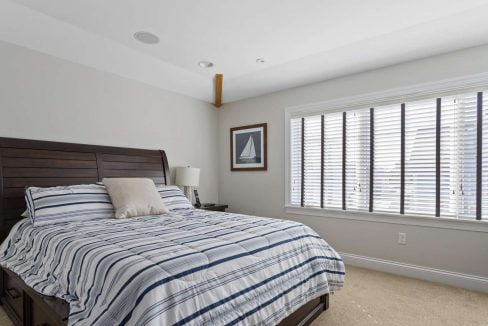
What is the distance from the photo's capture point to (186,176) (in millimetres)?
3811

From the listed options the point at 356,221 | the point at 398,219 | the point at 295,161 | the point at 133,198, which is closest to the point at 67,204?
the point at 133,198

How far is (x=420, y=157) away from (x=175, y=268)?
9.18 feet

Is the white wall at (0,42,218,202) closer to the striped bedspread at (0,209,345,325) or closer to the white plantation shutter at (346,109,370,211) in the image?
the striped bedspread at (0,209,345,325)

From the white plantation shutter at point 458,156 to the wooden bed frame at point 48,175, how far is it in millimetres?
1663

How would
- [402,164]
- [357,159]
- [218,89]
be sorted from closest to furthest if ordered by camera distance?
[402,164] → [357,159] → [218,89]

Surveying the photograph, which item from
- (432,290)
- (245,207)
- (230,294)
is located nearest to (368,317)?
(432,290)

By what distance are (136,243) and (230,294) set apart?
0.60 m

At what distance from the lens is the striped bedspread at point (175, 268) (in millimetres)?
1181

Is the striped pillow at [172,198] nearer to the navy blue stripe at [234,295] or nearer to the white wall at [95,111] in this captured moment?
the white wall at [95,111]

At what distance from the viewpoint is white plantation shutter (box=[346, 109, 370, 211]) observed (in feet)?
10.8

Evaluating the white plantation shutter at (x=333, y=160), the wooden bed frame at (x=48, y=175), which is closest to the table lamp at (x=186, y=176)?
the wooden bed frame at (x=48, y=175)

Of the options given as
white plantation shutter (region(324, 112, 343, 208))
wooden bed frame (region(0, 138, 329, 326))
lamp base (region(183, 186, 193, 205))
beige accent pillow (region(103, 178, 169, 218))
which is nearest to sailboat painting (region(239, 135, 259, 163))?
lamp base (region(183, 186, 193, 205))

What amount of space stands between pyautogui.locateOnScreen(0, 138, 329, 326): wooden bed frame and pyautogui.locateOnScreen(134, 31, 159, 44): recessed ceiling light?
4.17 ft

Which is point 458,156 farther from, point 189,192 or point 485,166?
point 189,192
